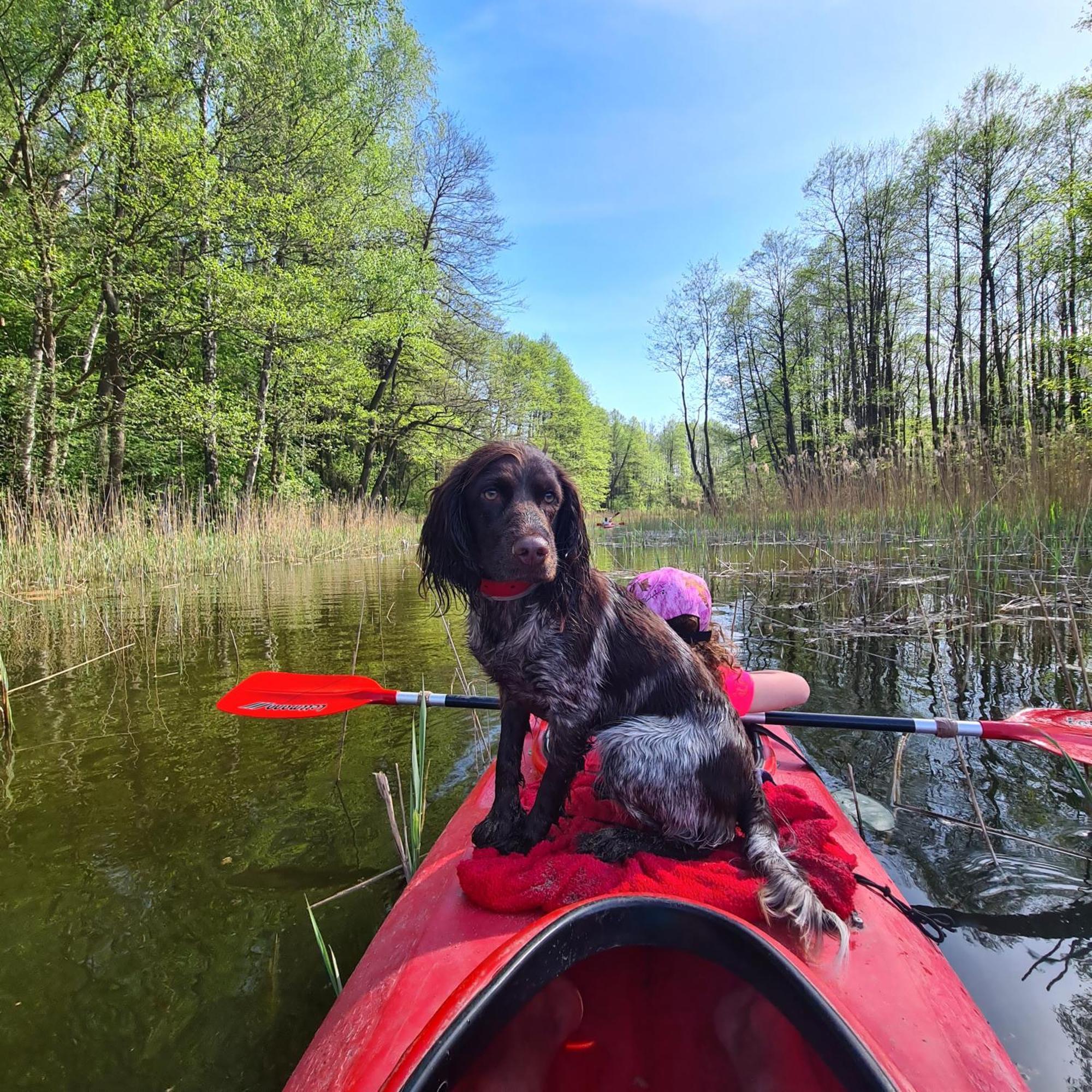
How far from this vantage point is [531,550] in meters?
1.86

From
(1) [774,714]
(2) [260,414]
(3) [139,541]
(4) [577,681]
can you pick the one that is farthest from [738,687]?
(2) [260,414]

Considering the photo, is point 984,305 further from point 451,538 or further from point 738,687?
point 451,538

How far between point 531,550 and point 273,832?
76.4 inches

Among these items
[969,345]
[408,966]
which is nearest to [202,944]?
[408,966]

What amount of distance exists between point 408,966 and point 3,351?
17349mm

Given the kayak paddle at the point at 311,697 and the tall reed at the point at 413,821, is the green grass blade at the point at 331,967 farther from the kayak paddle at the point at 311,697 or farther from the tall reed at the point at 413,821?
the kayak paddle at the point at 311,697

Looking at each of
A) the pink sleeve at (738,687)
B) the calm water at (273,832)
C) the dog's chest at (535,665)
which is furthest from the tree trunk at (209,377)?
the pink sleeve at (738,687)

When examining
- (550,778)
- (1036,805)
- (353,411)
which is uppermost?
(353,411)

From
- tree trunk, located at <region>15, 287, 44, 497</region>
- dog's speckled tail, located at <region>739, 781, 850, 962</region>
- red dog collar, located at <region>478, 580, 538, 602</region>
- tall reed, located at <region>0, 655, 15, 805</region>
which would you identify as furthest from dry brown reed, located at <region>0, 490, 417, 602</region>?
dog's speckled tail, located at <region>739, 781, 850, 962</region>

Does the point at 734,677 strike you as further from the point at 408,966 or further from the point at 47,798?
the point at 47,798

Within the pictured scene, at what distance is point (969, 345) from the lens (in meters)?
22.7

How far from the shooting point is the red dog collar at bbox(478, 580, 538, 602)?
6.64ft

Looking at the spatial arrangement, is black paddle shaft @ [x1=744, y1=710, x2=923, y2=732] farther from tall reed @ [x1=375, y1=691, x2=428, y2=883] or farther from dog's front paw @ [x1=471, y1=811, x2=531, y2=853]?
tall reed @ [x1=375, y1=691, x2=428, y2=883]

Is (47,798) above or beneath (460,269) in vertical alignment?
beneath
